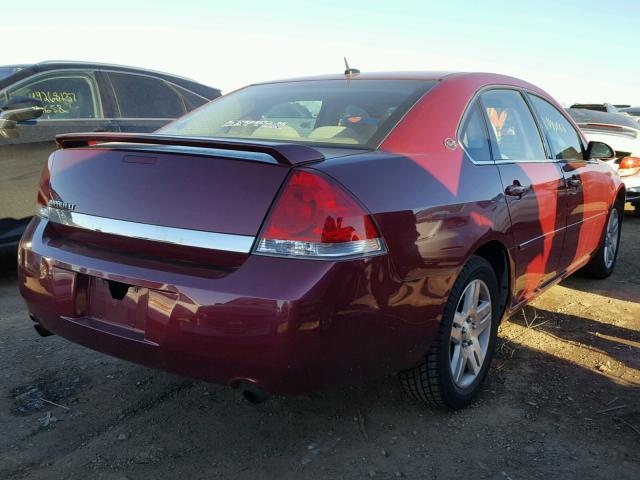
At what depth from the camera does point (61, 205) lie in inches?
97.0

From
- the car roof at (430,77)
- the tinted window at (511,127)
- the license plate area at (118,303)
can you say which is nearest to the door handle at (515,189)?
the tinted window at (511,127)

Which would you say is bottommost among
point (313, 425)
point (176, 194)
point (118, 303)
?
point (313, 425)

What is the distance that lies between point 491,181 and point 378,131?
2.06ft

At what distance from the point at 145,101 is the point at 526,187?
3.77 m

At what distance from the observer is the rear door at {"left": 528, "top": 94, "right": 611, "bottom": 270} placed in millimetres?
3770

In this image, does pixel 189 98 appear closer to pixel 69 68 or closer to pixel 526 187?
pixel 69 68

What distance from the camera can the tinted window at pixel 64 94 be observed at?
15.9ft

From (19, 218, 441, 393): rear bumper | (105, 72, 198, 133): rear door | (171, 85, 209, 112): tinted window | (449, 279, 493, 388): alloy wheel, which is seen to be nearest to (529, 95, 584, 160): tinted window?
(449, 279, 493, 388): alloy wheel

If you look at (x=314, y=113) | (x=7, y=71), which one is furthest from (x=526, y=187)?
(x=7, y=71)

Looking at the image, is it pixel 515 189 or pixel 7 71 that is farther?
pixel 7 71

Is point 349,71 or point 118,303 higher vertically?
point 349,71

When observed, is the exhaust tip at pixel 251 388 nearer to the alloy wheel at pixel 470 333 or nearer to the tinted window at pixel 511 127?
the alloy wheel at pixel 470 333

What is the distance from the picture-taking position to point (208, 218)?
6.79 feet

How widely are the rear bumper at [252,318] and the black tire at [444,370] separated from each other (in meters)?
0.25
